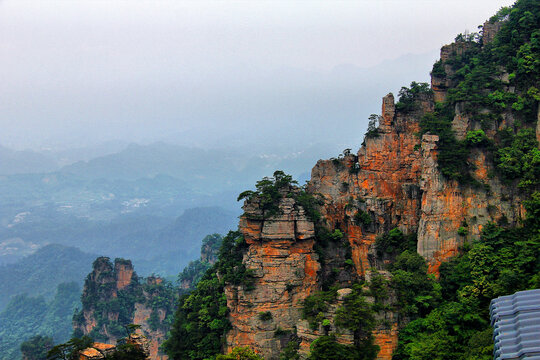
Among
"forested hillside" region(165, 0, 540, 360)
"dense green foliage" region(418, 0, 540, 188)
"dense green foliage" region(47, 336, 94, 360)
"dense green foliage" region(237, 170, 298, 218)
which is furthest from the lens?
"dense green foliage" region(237, 170, 298, 218)

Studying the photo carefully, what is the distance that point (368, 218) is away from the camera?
3362cm

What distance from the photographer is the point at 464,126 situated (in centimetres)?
3073

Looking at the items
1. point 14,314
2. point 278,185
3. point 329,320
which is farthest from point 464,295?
point 14,314

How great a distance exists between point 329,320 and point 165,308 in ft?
124

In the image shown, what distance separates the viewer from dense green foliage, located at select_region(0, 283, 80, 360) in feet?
251

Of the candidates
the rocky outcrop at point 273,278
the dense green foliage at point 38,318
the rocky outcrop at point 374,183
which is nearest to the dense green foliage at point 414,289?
the rocky outcrop at point 374,183

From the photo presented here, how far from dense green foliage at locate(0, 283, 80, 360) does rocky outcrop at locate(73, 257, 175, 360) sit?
20.4m

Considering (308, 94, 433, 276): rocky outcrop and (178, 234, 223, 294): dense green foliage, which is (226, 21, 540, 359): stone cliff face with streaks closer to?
(308, 94, 433, 276): rocky outcrop

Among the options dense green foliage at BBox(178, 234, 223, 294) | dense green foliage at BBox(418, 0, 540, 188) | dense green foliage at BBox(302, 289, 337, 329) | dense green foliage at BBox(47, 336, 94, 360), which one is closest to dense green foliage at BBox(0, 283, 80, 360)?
dense green foliage at BBox(178, 234, 223, 294)

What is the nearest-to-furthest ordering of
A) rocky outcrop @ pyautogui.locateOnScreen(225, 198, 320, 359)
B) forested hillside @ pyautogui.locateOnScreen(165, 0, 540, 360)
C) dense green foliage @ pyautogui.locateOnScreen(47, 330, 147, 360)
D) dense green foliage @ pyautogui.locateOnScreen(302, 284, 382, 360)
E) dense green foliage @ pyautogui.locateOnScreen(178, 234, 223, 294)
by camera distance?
dense green foliage @ pyautogui.locateOnScreen(47, 330, 147, 360)
dense green foliage @ pyautogui.locateOnScreen(302, 284, 382, 360)
forested hillside @ pyautogui.locateOnScreen(165, 0, 540, 360)
rocky outcrop @ pyautogui.locateOnScreen(225, 198, 320, 359)
dense green foliage @ pyautogui.locateOnScreen(178, 234, 223, 294)

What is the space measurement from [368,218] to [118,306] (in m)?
38.0

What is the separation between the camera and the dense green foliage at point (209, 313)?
1232 inches

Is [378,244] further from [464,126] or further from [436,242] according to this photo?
[464,126]

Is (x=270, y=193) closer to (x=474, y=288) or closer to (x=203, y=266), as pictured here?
(x=474, y=288)
